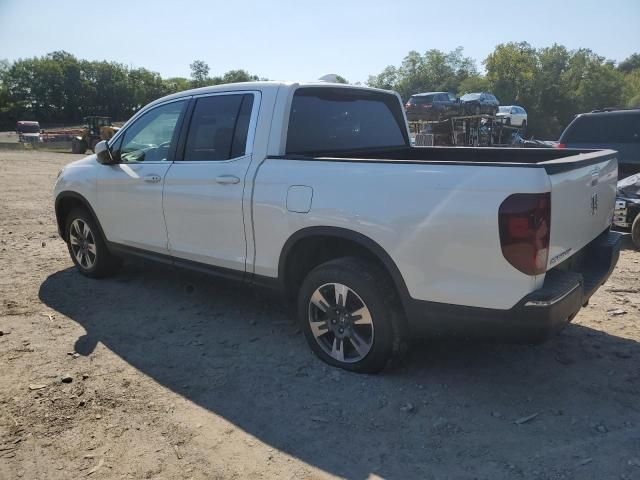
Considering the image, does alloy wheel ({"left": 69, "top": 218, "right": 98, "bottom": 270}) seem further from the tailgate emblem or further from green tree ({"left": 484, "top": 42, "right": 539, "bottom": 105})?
green tree ({"left": 484, "top": 42, "right": 539, "bottom": 105})

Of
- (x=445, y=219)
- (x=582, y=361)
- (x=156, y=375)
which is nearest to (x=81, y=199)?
(x=156, y=375)

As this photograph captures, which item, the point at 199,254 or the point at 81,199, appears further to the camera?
the point at 81,199

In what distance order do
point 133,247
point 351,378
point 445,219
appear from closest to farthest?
Result: point 445,219 → point 351,378 → point 133,247

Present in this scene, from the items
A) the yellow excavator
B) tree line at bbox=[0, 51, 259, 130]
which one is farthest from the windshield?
tree line at bbox=[0, 51, 259, 130]

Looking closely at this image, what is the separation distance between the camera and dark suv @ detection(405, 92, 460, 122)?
22.7 metres

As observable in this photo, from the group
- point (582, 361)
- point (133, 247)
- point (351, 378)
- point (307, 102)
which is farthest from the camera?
point (133, 247)

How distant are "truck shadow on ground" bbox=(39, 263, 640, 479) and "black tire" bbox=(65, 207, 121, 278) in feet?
2.86

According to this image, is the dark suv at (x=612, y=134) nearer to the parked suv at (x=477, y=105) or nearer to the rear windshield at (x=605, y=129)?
the rear windshield at (x=605, y=129)

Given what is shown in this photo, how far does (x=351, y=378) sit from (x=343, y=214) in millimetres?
1093

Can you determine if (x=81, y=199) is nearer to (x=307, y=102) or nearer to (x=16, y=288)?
(x=16, y=288)

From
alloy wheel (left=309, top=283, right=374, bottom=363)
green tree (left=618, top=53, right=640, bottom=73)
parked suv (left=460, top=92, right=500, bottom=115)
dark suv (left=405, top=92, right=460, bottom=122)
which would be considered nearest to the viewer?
alloy wheel (left=309, top=283, right=374, bottom=363)

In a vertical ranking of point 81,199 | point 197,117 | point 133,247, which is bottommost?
point 133,247

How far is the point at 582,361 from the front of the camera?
358cm

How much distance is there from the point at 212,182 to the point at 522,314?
241cm
